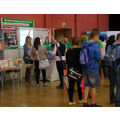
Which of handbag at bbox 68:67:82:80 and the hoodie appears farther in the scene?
handbag at bbox 68:67:82:80

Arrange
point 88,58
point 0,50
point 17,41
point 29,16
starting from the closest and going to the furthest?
point 88,58 < point 0,50 < point 17,41 < point 29,16

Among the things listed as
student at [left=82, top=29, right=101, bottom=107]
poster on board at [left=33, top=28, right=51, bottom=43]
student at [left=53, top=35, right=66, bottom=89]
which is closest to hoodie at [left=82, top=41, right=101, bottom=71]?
student at [left=82, top=29, right=101, bottom=107]

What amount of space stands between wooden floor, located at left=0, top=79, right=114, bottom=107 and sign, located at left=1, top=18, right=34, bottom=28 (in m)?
2.33

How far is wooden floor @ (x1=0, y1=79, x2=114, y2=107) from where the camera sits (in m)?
4.16

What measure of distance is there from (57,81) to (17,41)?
215cm

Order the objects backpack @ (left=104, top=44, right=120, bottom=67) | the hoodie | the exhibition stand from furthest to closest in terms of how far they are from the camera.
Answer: the exhibition stand < backpack @ (left=104, top=44, right=120, bottom=67) < the hoodie

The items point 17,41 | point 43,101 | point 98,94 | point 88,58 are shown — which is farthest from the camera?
point 17,41

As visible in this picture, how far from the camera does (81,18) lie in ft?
34.8

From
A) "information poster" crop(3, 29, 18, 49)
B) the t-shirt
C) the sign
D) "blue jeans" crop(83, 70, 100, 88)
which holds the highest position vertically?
the sign

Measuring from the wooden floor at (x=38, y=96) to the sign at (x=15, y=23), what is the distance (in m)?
2.33

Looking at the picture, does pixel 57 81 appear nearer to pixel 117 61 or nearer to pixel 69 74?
pixel 69 74

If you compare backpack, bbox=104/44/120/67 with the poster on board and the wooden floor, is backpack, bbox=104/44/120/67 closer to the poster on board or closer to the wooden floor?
the wooden floor

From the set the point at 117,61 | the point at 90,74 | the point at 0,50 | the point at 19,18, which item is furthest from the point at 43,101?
the point at 19,18

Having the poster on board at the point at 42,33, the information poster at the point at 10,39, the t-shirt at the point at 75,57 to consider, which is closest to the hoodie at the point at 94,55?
the t-shirt at the point at 75,57
